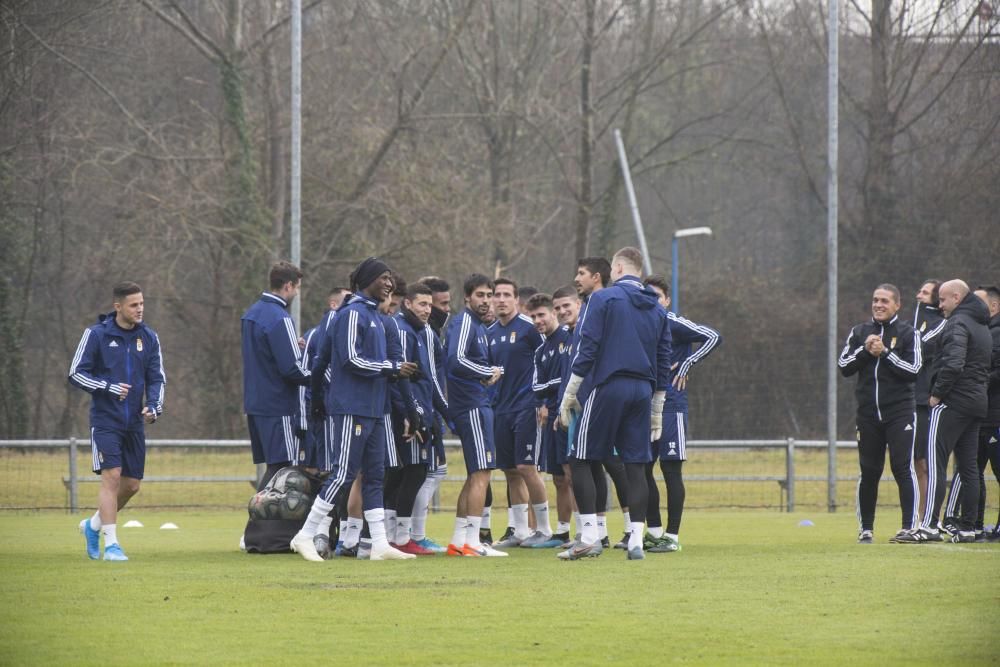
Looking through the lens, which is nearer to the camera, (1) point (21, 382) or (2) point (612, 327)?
(2) point (612, 327)

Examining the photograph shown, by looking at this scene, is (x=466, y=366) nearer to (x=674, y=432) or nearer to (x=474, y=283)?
(x=474, y=283)

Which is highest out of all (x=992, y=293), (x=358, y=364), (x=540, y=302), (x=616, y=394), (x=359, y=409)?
(x=992, y=293)

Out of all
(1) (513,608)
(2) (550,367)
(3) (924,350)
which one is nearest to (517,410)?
(2) (550,367)

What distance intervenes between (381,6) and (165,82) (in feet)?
17.0

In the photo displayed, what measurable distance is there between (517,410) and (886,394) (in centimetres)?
319

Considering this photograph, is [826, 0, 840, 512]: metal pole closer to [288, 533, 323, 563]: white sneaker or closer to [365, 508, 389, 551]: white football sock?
[365, 508, 389, 551]: white football sock

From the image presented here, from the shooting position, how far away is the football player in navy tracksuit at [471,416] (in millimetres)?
11273

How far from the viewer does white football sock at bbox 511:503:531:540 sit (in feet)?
41.6

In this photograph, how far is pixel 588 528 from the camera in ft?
34.7

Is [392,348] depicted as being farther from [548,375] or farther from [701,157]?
[701,157]

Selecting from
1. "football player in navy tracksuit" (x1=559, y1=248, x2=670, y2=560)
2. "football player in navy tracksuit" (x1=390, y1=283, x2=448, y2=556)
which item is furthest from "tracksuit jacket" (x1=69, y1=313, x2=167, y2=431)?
"football player in navy tracksuit" (x1=559, y1=248, x2=670, y2=560)

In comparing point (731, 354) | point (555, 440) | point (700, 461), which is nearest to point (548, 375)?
point (555, 440)

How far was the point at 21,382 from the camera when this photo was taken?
28.2 metres

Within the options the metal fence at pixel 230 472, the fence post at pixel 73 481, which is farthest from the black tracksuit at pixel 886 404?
the fence post at pixel 73 481
